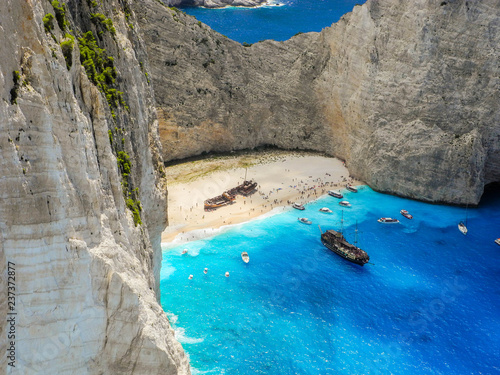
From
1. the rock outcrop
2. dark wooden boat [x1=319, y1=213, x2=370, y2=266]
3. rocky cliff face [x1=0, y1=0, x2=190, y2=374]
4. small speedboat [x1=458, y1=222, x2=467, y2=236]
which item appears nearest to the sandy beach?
dark wooden boat [x1=319, y1=213, x2=370, y2=266]

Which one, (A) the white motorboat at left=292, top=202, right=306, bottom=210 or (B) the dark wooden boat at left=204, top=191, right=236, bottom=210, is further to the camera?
(A) the white motorboat at left=292, top=202, right=306, bottom=210

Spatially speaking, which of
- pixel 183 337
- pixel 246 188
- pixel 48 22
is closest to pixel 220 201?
pixel 246 188

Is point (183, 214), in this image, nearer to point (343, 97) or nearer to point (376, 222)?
point (376, 222)

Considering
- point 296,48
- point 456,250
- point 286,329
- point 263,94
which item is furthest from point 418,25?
point 286,329

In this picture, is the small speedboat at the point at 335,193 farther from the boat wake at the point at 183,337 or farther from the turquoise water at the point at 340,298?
the boat wake at the point at 183,337

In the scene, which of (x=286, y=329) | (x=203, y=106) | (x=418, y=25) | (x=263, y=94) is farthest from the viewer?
(x=263, y=94)

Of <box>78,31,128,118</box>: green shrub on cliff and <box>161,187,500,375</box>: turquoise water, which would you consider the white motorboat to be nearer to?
<box>161,187,500,375</box>: turquoise water
